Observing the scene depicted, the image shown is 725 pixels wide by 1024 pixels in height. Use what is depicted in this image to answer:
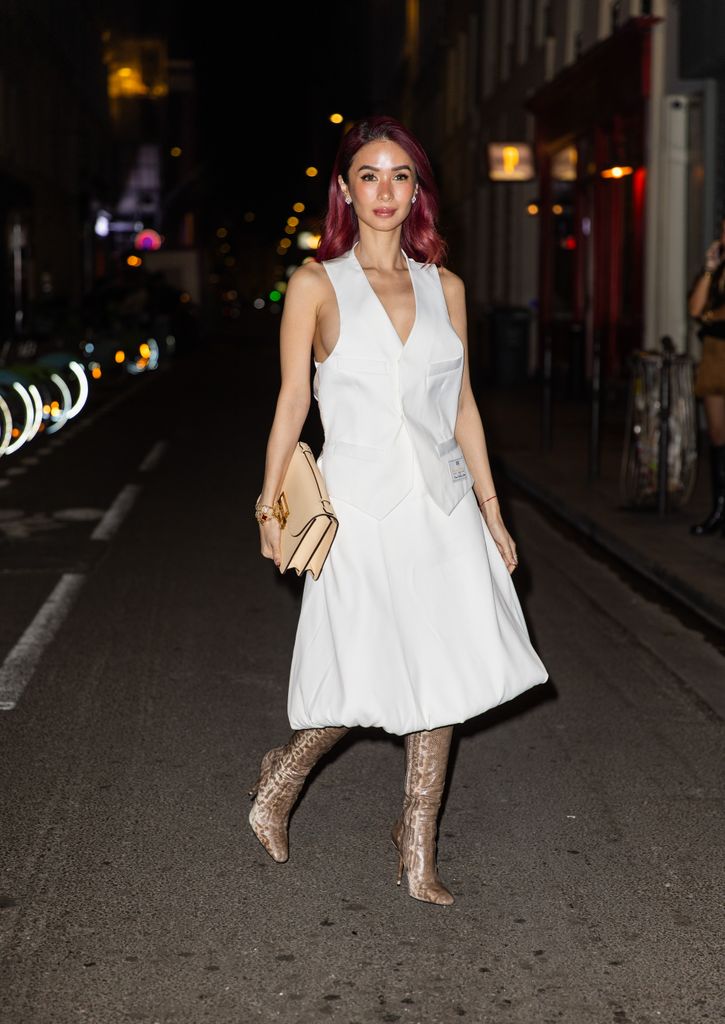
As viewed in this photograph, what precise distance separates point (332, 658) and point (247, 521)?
749cm

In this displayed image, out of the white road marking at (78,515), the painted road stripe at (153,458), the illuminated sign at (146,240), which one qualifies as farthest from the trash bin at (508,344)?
the illuminated sign at (146,240)

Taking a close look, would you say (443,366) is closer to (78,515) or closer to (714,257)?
(714,257)

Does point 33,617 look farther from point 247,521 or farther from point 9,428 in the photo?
point 9,428

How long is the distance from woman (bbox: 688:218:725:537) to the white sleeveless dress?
19.1 feet

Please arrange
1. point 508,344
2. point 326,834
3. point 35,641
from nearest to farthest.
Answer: point 326,834 → point 35,641 → point 508,344

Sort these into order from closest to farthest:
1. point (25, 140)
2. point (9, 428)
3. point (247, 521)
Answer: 1. point (247, 521)
2. point (9, 428)
3. point (25, 140)

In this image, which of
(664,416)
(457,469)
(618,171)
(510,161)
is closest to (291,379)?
(457,469)

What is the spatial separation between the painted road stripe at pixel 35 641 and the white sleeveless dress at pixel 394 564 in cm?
258

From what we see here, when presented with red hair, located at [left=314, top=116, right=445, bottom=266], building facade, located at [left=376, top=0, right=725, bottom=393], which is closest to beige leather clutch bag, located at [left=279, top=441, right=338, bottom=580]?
red hair, located at [left=314, top=116, right=445, bottom=266]

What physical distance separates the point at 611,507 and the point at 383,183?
295 inches

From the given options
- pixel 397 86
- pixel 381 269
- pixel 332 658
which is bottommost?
pixel 332 658

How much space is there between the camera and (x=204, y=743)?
554 centimetres

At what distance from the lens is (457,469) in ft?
13.2

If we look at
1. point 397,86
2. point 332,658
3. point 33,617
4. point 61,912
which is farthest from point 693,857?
point 397,86
